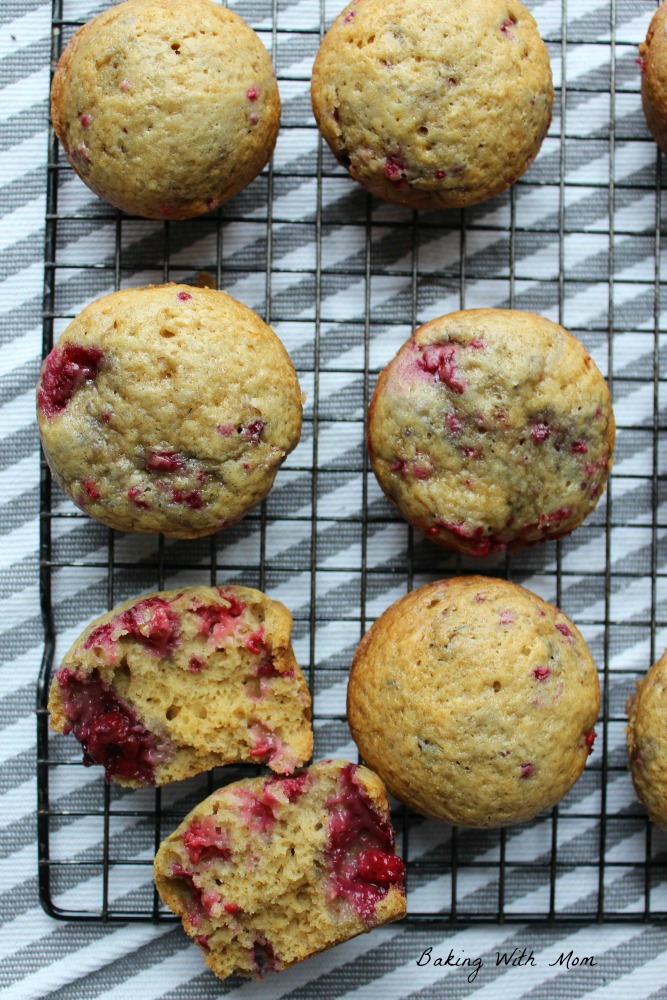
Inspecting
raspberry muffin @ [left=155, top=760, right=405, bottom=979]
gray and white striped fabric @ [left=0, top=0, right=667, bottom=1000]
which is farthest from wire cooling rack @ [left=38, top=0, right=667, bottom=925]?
raspberry muffin @ [left=155, top=760, right=405, bottom=979]

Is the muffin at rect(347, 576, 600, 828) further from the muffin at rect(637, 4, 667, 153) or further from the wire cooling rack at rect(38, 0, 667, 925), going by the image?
the muffin at rect(637, 4, 667, 153)

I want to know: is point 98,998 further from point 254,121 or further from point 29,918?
point 254,121

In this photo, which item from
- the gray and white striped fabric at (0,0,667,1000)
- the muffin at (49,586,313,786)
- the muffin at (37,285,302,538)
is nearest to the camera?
the muffin at (37,285,302,538)

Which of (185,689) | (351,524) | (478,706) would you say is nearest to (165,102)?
(351,524)

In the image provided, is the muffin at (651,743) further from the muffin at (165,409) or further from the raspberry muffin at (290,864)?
the muffin at (165,409)

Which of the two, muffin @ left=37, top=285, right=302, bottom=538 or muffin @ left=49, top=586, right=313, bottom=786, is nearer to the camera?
muffin @ left=37, top=285, right=302, bottom=538

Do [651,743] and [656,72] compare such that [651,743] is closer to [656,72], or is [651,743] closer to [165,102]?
[656,72]

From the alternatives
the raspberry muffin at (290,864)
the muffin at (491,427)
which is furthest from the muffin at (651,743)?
the raspberry muffin at (290,864)
